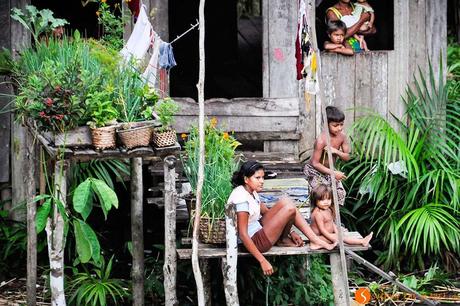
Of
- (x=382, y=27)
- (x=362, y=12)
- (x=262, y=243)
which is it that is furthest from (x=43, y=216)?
(x=382, y=27)

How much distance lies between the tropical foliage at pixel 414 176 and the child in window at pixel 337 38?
27.1 inches

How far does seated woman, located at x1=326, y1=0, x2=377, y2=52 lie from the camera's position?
1173 centimetres

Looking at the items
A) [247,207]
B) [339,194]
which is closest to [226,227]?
[247,207]

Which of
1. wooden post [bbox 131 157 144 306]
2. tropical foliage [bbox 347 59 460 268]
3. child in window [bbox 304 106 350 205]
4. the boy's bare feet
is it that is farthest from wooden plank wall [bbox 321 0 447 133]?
the boy's bare feet

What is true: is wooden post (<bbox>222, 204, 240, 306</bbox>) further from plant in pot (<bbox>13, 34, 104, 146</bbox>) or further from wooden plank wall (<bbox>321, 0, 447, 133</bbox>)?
wooden plank wall (<bbox>321, 0, 447, 133</bbox>)

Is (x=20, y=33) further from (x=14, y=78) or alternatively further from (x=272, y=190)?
(x=272, y=190)

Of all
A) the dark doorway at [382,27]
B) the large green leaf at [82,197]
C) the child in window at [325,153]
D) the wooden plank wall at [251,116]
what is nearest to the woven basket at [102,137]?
the large green leaf at [82,197]

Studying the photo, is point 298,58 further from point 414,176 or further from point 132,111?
point 132,111

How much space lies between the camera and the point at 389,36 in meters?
13.3

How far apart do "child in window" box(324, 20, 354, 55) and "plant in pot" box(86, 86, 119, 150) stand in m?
3.19

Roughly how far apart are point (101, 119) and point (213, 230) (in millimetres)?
1225

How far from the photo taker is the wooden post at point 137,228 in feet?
33.1

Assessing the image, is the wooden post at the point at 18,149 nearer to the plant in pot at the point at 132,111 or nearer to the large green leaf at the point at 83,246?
the plant in pot at the point at 132,111

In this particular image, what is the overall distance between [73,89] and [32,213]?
163 centimetres
